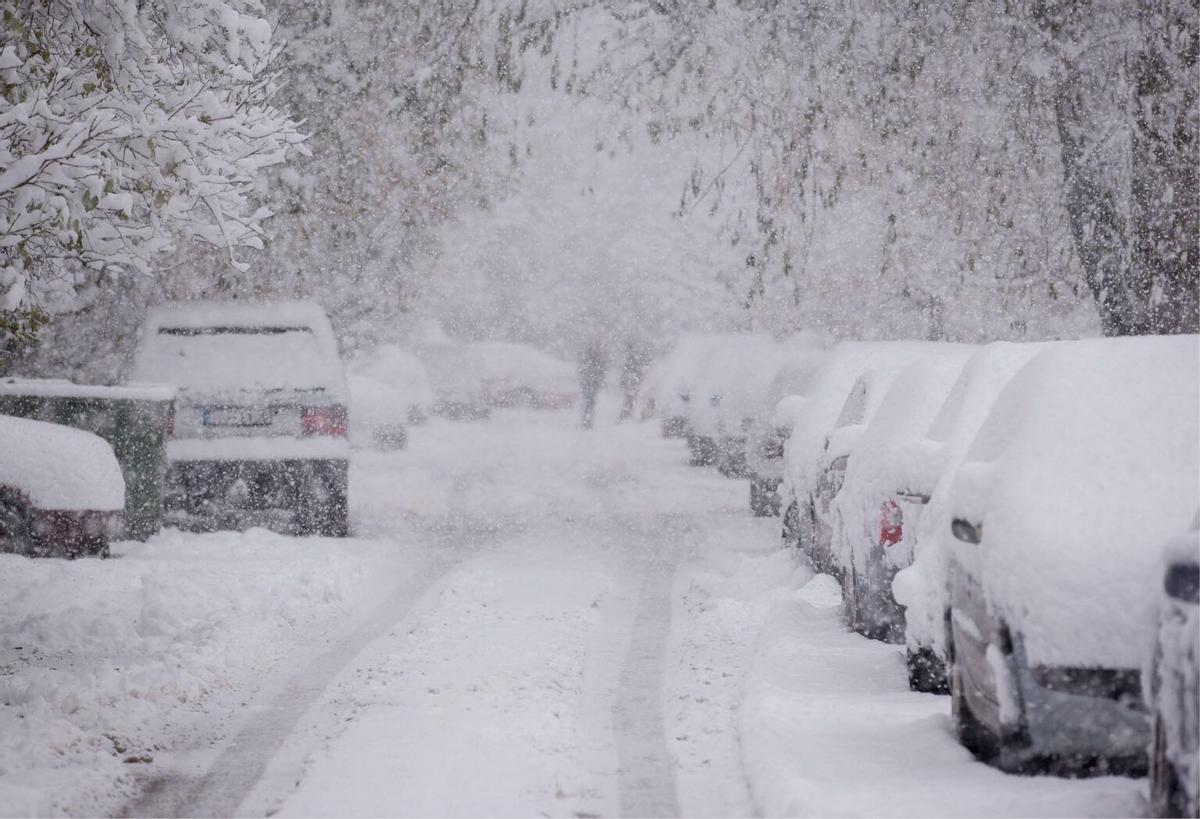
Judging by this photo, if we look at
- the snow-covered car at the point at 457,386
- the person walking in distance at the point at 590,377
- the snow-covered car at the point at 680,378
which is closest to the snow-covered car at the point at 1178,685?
the snow-covered car at the point at 680,378

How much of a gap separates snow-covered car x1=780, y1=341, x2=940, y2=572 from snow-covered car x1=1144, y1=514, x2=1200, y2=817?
623cm

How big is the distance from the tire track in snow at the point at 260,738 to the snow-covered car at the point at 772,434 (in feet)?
14.0

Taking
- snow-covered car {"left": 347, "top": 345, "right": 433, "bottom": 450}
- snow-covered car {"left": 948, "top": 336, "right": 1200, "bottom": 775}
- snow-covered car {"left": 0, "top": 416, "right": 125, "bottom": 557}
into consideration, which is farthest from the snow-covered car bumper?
snow-covered car {"left": 347, "top": 345, "right": 433, "bottom": 450}

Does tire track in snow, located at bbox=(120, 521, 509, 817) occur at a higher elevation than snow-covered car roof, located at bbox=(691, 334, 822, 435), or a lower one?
lower

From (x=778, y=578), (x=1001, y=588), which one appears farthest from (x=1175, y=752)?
(x=778, y=578)

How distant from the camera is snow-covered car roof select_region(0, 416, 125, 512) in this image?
11477 mm

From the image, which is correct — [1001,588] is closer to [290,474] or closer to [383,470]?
[290,474]

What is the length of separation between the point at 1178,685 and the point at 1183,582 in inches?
12.0

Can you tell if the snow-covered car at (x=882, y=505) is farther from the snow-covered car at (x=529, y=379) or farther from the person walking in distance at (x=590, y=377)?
the snow-covered car at (x=529, y=379)

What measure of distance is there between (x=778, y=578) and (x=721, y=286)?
125 feet

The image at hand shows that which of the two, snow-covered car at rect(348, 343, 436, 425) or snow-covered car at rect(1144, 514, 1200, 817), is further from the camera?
snow-covered car at rect(348, 343, 436, 425)

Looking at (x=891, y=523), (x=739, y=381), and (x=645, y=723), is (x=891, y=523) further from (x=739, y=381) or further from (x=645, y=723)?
(x=739, y=381)

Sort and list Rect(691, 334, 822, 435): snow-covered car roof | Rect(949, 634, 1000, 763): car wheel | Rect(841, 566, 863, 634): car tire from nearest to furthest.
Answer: Rect(949, 634, 1000, 763): car wheel → Rect(841, 566, 863, 634): car tire → Rect(691, 334, 822, 435): snow-covered car roof

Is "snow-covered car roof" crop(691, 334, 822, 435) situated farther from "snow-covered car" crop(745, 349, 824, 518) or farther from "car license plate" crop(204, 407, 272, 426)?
"car license plate" crop(204, 407, 272, 426)
